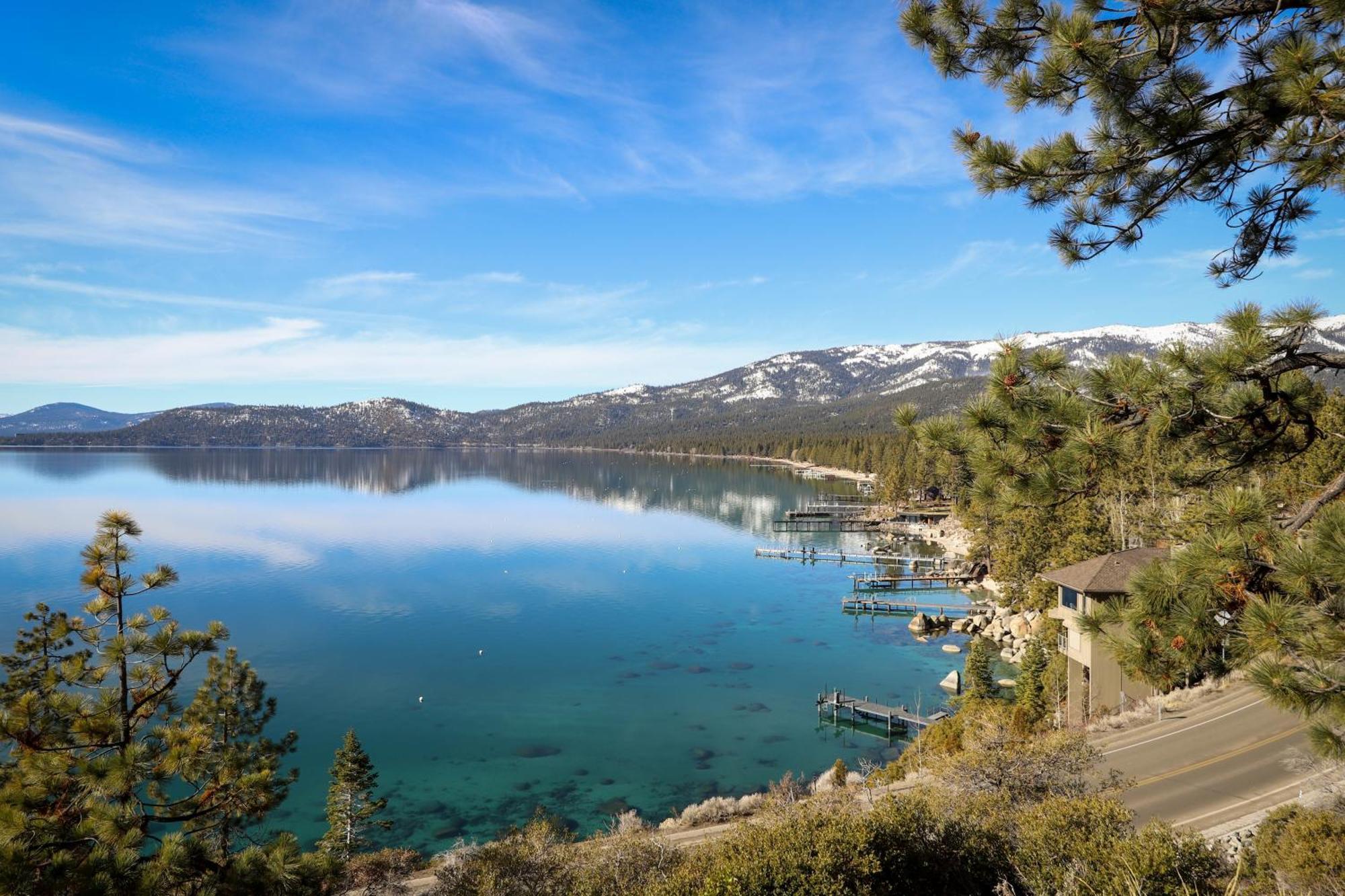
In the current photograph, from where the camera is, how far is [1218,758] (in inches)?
663

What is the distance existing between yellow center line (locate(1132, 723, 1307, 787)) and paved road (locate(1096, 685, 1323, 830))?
17 millimetres

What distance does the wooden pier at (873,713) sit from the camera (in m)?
27.0

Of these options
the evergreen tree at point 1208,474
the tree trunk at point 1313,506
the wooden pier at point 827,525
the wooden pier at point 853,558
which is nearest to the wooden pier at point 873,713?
the evergreen tree at point 1208,474

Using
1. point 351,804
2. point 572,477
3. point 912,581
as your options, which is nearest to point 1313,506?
point 351,804

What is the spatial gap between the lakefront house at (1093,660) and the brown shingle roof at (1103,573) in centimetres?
2

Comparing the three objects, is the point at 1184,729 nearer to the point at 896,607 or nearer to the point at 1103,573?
the point at 1103,573

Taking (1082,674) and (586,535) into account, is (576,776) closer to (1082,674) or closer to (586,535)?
(1082,674)

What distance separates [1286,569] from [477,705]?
28982mm

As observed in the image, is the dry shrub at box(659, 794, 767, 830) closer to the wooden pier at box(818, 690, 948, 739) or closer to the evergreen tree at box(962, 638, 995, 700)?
the wooden pier at box(818, 690, 948, 739)

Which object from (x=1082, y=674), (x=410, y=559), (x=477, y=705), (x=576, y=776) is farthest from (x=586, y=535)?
(x=1082, y=674)

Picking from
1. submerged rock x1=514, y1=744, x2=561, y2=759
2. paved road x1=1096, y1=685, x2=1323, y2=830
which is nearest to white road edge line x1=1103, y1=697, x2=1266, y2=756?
paved road x1=1096, y1=685, x2=1323, y2=830

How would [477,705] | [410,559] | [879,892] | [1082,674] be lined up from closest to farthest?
1. [879,892]
2. [1082,674]
3. [477,705]
4. [410,559]

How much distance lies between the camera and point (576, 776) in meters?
23.4

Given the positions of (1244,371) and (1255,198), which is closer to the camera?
(1244,371)
